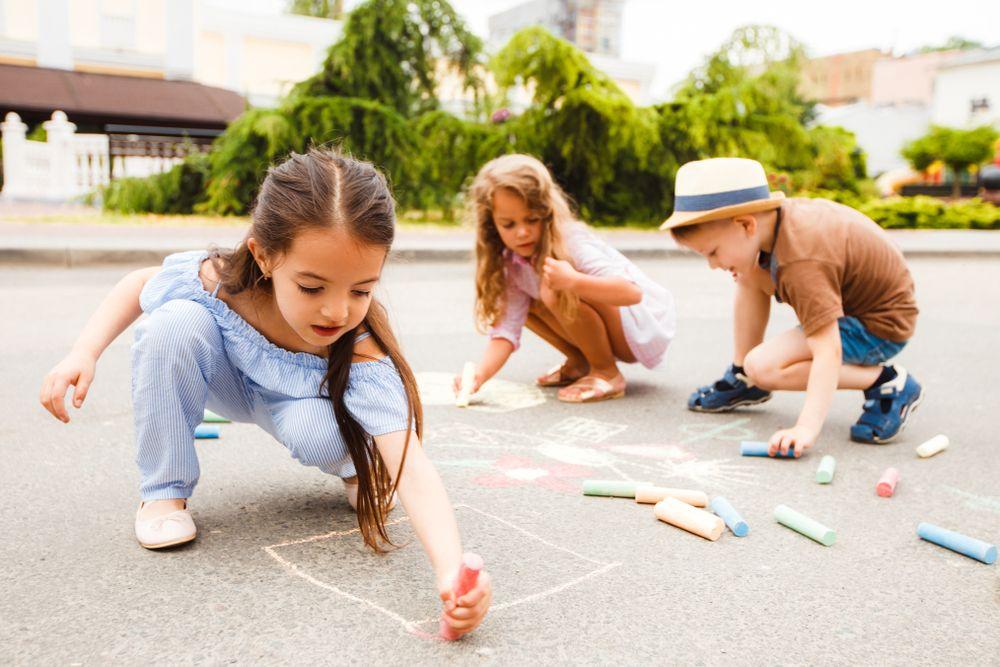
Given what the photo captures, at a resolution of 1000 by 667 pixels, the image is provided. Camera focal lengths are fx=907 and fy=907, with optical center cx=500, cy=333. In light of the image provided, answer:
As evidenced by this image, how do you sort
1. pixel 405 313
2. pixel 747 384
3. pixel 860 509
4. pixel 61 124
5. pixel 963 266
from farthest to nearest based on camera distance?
1. pixel 61 124
2. pixel 963 266
3. pixel 405 313
4. pixel 747 384
5. pixel 860 509

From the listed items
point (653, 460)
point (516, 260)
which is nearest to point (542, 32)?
point (516, 260)

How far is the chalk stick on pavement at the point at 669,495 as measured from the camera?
2297 millimetres

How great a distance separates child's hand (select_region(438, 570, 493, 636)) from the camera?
1.49m

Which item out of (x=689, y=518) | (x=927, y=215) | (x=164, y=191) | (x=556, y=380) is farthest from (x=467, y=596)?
(x=927, y=215)

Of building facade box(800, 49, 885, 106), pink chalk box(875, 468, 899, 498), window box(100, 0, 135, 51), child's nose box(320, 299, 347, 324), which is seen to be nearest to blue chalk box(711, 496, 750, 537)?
pink chalk box(875, 468, 899, 498)

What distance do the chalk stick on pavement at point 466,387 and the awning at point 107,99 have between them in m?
14.4

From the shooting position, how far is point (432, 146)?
11.2 m

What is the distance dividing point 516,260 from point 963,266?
8.53 metres

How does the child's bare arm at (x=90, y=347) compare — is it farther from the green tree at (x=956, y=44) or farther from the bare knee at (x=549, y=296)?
the green tree at (x=956, y=44)

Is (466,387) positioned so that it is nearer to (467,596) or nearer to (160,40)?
(467,596)

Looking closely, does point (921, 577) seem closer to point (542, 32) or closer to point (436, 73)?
point (542, 32)

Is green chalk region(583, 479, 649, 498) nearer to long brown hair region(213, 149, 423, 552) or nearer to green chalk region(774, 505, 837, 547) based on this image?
green chalk region(774, 505, 837, 547)

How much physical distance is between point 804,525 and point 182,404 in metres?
1.44

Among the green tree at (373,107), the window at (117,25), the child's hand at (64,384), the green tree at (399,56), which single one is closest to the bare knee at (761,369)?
the child's hand at (64,384)
